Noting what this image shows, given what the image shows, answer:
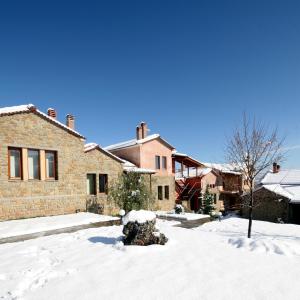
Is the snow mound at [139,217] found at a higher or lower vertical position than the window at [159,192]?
higher

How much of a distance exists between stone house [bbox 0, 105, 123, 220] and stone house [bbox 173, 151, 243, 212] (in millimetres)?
14376

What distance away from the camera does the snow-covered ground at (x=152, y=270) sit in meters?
4.73

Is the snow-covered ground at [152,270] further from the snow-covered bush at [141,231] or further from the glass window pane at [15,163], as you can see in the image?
the glass window pane at [15,163]

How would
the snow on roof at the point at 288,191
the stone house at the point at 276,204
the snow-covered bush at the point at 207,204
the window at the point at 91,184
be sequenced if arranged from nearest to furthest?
1. the window at the point at 91,184
2. the stone house at the point at 276,204
3. the snow on roof at the point at 288,191
4. the snow-covered bush at the point at 207,204

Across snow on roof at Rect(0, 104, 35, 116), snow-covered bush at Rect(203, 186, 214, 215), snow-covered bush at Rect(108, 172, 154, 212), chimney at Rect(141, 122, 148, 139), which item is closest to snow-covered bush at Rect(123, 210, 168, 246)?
snow on roof at Rect(0, 104, 35, 116)

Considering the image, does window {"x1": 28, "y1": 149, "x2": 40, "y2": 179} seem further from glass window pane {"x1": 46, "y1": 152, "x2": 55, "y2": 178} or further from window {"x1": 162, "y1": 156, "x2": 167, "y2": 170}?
window {"x1": 162, "y1": 156, "x2": 167, "y2": 170}

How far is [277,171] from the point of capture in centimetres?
3784

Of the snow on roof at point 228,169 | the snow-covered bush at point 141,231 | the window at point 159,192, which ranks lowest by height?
the window at point 159,192

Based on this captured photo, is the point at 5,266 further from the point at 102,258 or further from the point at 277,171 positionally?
the point at 277,171

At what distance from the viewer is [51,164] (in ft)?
50.7

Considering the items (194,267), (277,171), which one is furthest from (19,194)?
(277,171)

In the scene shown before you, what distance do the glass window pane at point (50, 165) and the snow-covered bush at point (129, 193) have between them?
4.87 meters

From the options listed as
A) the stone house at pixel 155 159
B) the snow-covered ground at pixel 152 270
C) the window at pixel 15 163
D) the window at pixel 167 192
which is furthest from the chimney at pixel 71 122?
the snow-covered ground at pixel 152 270

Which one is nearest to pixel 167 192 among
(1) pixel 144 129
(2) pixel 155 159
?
(2) pixel 155 159
